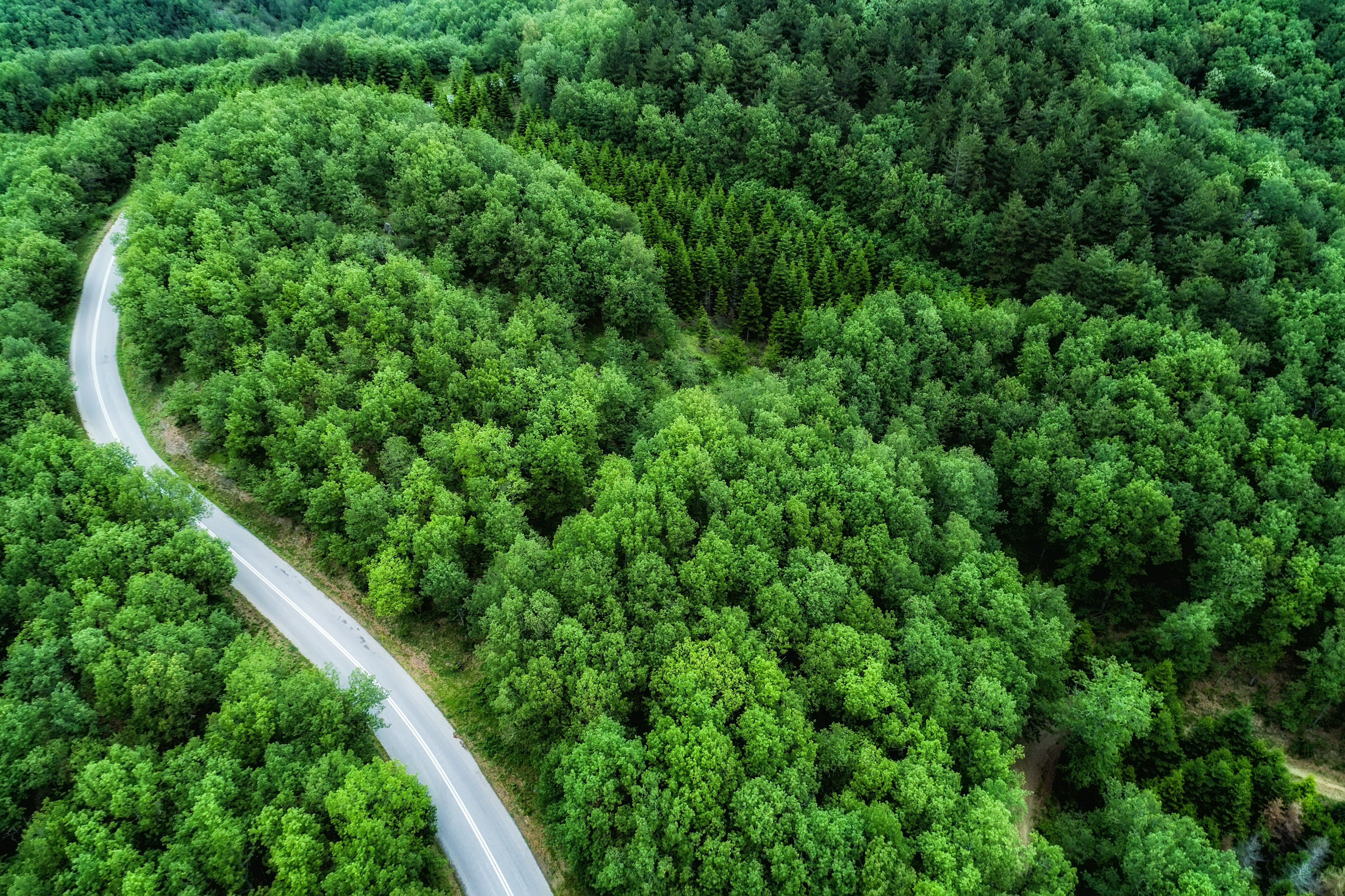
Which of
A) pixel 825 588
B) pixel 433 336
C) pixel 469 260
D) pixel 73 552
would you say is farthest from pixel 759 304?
Answer: pixel 73 552

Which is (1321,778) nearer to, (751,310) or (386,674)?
(751,310)

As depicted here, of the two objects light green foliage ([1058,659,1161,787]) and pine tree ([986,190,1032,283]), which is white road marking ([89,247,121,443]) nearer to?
light green foliage ([1058,659,1161,787])

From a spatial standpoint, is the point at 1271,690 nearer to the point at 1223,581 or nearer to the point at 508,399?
the point at 1223,581

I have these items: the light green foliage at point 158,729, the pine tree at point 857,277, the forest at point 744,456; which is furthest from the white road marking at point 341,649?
the pine tree at point 857,277

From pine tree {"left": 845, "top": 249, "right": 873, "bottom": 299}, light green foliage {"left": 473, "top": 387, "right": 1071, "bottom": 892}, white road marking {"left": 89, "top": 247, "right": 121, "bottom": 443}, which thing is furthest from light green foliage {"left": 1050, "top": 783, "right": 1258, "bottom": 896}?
white road marking {"left": 89, "top": 247, "right": 121, "bottom": 443}

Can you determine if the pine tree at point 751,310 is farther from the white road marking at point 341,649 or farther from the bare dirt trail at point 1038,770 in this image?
the white road marking at point 341,649

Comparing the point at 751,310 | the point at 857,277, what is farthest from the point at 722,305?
the point at 857,277
